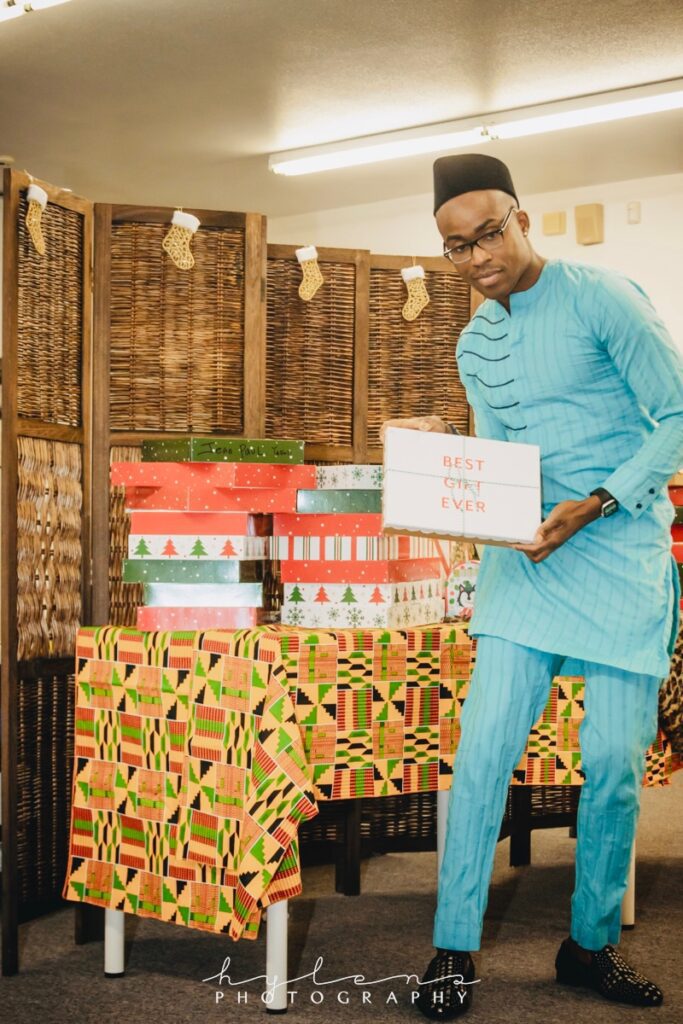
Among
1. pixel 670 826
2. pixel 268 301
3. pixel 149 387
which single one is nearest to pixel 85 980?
pixel 149 387

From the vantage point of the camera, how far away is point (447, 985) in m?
1.99

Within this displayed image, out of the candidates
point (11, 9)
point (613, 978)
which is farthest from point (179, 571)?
point (11, 9)

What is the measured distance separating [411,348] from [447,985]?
1.74 metres

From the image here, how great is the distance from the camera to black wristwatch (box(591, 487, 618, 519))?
192 centimetres

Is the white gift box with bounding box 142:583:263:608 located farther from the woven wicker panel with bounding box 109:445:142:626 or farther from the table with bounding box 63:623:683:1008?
the woven wicker panel with bounding box 109:445:142:626

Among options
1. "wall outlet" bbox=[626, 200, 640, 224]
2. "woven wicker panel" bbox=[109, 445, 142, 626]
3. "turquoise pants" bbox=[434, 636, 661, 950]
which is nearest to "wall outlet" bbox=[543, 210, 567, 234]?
"wall outlet" bbox=[626, 200, 640, 224]

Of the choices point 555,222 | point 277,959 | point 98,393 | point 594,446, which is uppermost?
point 555,222

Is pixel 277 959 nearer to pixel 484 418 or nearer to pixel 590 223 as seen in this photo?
pixel 484 418

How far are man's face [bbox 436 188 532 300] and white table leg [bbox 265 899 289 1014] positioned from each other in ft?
4.04

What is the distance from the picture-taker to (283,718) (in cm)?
208

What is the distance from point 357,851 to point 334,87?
3.90m

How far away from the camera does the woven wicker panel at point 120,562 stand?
275 cm

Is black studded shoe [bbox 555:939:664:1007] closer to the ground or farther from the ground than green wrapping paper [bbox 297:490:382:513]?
closer to the ground

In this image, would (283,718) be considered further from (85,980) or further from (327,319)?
(327,319)
